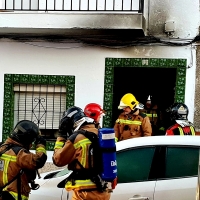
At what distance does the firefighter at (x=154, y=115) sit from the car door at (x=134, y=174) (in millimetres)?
4261

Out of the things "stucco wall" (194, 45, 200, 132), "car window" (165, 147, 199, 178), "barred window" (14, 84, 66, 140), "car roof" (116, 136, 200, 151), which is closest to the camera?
"car window" (165, 147, 199, 178)

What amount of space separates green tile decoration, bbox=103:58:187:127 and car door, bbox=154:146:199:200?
410 centimetres

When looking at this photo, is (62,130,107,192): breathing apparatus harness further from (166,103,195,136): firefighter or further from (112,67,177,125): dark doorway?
(112,67,177,125): dark doorway

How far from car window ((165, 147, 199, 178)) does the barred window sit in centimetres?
477

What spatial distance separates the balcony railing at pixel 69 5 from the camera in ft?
32.5

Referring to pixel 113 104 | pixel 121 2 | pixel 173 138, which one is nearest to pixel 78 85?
pixel 113 104

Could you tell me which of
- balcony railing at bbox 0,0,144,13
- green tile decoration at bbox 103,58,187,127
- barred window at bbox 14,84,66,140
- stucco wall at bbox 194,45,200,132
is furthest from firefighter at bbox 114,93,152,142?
balcony railing at bbox 0,0,144,13

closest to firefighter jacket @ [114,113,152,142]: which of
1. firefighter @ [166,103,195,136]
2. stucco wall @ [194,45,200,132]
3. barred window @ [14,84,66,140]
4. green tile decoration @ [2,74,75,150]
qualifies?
firefighter @ [166,103,195,136]

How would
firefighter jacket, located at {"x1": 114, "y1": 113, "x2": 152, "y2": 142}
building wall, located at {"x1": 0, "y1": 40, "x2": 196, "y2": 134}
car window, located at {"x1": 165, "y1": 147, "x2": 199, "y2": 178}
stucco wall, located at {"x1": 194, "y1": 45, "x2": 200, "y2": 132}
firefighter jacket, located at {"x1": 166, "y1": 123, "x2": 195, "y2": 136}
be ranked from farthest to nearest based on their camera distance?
building wall, located at {"x1": 0, "y1": 40, "x2": 196, "y2": 134} < stucco wall, located at {"x1": 194, "y1": 45, "x2": 200, "y2": 132} < firefighter jacket, located at {"x1": 114, "y1": 113, "x2": 152, "y2": 142} < firefighter jacket, located at {"x1": 166, "y1": 123, "x2": 195, "y2": 136} < car window, located at {"x1": 165, "y1": 147, "x2": 199, "y2": 178}

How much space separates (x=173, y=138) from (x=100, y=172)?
109cm

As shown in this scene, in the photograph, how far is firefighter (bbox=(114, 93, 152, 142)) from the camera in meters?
8.46

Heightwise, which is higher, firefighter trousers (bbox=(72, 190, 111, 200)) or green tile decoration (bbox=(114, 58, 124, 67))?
green tile decoration (bbox=(114, 58, 124, 67))

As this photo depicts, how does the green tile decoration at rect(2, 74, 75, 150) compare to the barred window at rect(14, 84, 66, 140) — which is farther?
the barred window at rect(14, 84, 66, 140)

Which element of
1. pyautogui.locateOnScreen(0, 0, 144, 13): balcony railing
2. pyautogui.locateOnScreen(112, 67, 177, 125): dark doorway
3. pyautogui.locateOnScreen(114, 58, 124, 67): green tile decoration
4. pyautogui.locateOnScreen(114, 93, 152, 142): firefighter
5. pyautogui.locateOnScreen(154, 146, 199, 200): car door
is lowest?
pyautogui.locateOnScreen(154, 146, 199, 200): car door
